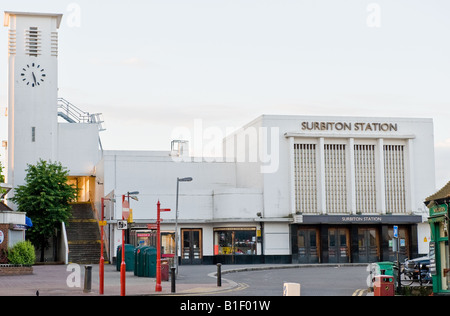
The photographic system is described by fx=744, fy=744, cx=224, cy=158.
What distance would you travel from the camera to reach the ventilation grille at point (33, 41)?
66.1 meters

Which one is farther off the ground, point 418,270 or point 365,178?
point 365,178

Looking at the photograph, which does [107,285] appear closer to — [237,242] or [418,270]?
[418,270]

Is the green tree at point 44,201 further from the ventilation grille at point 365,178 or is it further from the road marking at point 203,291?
the road marking at point 203,291

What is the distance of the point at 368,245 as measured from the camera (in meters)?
58.5

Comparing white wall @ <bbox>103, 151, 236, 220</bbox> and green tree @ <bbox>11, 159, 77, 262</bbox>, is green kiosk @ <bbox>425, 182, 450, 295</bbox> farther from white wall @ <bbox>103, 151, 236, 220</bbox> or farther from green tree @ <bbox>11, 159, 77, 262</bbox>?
green tree @ <bbox>11, 159, 77, 262</bbox>

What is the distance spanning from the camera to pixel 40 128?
6594 centimetres

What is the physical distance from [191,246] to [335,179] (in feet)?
41.0

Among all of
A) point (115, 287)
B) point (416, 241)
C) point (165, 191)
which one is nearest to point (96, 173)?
point (165, 191)

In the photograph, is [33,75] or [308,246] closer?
[308,246]

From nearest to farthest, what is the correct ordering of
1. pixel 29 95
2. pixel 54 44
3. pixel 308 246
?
pixel 308 246, pixel 29 95, pixel 54 44

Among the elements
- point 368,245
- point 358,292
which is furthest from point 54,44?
point 358,292

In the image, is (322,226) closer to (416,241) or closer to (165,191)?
(416,241)

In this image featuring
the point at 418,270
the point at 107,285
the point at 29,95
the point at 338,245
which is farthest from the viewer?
the point at 29,95

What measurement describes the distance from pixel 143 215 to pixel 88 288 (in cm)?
2704
